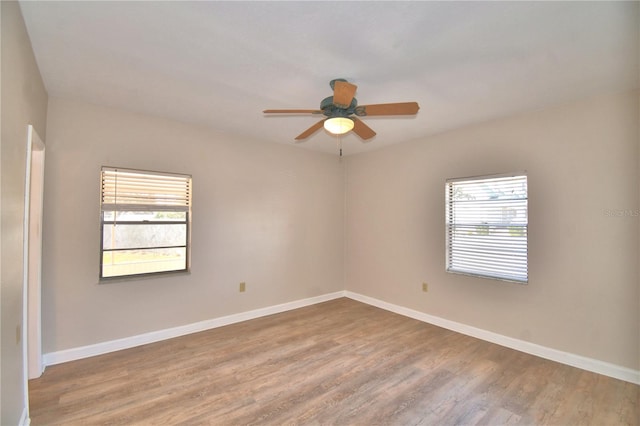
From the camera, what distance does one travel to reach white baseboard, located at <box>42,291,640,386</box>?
8.79 feet

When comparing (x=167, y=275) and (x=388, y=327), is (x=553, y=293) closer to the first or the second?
(x=388, y=327)

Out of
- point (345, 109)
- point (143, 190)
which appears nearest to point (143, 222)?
point (143, 190)

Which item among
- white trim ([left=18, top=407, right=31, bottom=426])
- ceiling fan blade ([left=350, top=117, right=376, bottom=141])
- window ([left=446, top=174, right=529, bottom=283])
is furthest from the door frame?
window ([left=446, top=174, right=529, bottom=283])

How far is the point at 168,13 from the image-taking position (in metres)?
1.68

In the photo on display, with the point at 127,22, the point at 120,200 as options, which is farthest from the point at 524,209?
the point at 120,200

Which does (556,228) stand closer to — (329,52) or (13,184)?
(329,52)

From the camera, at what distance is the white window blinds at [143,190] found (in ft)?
10.2

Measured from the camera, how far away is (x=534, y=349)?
3.05 meters

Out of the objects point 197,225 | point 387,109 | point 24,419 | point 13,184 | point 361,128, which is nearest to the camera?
point 13,184

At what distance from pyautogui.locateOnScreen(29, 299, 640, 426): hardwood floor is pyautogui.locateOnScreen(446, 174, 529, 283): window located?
87 cm

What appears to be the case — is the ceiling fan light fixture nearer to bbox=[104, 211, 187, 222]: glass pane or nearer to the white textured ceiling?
the white textured ceiling

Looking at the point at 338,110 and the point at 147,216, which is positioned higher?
the point at 338,110

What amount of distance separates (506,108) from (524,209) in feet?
3.53

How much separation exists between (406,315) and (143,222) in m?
3.60
